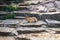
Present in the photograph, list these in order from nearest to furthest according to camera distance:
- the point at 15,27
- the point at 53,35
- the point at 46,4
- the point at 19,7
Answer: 1. the point at 53,35
2. the point at 15,27
3. the point at 19,7
4. the point at 46,4

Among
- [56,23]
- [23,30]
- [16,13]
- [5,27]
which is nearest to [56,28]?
[56,23]

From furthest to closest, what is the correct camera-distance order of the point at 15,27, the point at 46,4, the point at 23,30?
1. the point at 46,4
2. the point at 15,27
3. the point at 23,30

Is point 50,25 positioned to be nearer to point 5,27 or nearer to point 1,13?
point 5,27

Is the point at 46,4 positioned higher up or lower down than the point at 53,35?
higher up

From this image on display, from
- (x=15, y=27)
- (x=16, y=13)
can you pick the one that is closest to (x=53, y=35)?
(x=15, y=27)

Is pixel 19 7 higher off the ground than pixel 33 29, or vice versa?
pixel 19 7

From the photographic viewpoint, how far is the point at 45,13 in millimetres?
4383

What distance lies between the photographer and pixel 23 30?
3393 mm

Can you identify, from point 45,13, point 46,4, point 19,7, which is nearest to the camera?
point 45,13

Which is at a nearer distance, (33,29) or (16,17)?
(33,29)

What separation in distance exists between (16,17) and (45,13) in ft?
2.50

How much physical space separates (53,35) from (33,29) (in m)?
0.48

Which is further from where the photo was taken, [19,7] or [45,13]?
[19,7]

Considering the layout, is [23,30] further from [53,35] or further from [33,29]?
[53,35]
